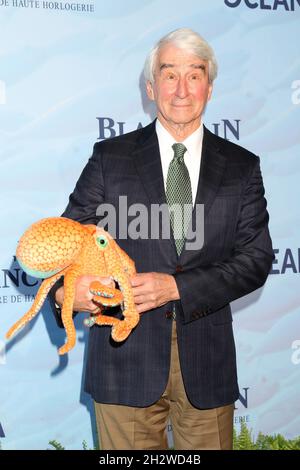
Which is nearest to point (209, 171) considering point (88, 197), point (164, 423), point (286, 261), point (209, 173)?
point (209, 173)

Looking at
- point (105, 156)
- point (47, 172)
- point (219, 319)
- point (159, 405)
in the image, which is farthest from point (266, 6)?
point (159, 405)

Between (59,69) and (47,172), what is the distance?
42cm

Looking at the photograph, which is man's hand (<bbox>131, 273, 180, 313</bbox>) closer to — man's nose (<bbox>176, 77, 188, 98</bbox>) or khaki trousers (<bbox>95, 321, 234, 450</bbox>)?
khaki trousers (<bbox>95, 321, 234, 450</bbox>)

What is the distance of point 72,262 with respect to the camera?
1.56 m

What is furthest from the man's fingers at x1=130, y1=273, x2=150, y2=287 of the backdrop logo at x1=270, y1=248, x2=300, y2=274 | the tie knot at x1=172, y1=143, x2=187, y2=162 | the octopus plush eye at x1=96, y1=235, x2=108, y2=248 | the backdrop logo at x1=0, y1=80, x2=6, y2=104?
the backdrop logo at x1=270, y1=248, x2=300, y2=274

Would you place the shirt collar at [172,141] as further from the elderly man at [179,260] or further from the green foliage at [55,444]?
the green foliage at [55,444]

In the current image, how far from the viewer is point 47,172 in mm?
2643

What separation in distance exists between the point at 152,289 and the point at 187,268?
0.64 ft

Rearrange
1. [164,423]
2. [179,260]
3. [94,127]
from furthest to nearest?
[94,127], [164,423], [179,260]

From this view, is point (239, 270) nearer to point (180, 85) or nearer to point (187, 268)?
point (187, 268)

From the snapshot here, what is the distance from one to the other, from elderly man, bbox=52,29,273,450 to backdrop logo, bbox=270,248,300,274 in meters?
1.17

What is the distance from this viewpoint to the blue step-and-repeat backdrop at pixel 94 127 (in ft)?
8.52

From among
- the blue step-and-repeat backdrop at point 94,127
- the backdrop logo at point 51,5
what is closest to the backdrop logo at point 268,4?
the blue step-and-repeat backdrop at point 94,127

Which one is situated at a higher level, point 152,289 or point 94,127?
point 94,127
